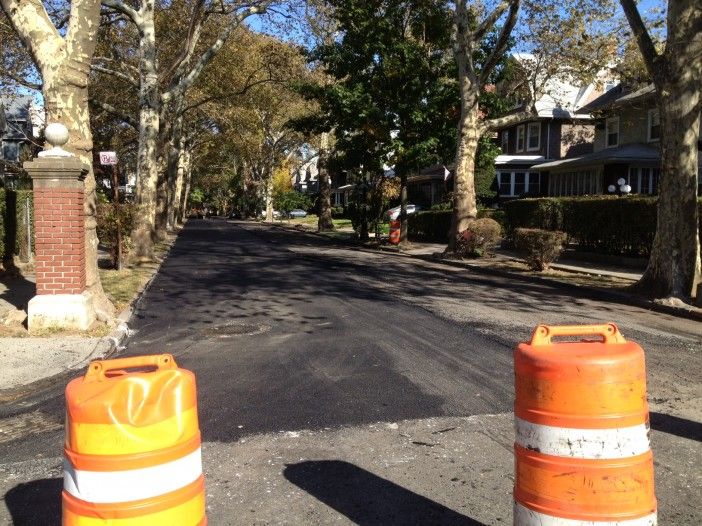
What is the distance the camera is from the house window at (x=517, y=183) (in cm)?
4175

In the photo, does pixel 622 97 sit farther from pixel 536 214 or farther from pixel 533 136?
pixel 533 136

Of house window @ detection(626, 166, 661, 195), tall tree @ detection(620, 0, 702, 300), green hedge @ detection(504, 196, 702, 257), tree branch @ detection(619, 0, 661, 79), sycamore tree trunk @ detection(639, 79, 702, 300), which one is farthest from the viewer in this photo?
house window @ detection(626, 166, 661, 195)

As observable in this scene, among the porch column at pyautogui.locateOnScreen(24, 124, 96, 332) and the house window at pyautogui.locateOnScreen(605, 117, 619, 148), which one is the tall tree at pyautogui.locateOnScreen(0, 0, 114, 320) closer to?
the porch column at pyautogui.locateOnScreen(24, 124, 96, 332)

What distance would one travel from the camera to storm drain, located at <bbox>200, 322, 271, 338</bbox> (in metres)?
9.21

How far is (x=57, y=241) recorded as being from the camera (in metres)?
9.12

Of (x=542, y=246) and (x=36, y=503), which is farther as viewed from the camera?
(x=542, y=246)

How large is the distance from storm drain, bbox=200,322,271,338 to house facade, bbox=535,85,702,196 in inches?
881

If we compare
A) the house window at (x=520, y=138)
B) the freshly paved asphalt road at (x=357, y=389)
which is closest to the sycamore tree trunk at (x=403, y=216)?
the freshly paved asphalt road at (x=357, y=389)

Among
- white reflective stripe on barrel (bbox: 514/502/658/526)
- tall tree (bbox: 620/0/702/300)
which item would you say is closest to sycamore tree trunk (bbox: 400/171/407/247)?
tall tree (bbox: 620/0/702/300)

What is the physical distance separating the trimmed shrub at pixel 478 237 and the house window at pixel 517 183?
71.1 ft

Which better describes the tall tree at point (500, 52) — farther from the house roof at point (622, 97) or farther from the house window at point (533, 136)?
the house window at point (533, 136)

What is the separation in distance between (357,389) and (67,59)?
700 centimetres

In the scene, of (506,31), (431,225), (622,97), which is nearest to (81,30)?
(506,31)

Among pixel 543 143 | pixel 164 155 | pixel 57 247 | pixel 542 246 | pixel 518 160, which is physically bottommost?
pixel 542 246
